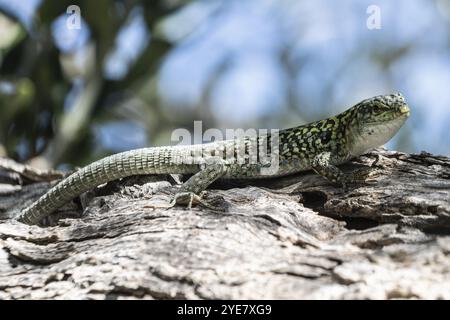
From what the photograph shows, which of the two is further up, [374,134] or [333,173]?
[374,134]

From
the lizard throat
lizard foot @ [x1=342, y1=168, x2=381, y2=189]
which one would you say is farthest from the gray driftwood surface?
the lizard throat

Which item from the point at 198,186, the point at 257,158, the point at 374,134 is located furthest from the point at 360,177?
the point at 198,186

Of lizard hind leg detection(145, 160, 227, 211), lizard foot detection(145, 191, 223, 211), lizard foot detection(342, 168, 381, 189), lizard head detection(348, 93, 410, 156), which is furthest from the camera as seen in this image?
lizard head detection(348, 93, 410, 156)

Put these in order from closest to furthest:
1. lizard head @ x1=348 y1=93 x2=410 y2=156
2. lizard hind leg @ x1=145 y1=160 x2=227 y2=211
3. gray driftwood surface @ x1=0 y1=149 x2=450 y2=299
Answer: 1. gray driftwood surface @ x1=0 y1=149 x2=450 y2=299
2. lizard hind leg @ x1=145 y1=160 x2=227 y2=211
3. lizard head @ x1=348 y1=93 x2=410 y2=156

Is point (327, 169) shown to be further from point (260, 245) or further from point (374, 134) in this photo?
point (260, 245)

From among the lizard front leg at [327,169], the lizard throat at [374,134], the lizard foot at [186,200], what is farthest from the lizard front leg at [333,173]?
the lizard foot at [186,200]

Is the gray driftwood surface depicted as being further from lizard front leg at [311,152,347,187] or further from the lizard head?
the lizard head
